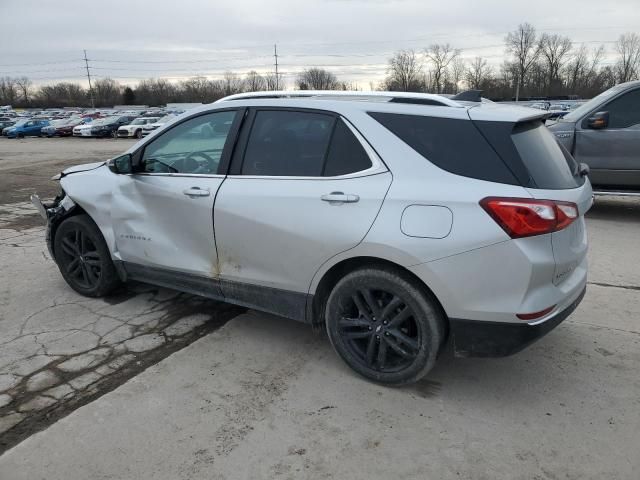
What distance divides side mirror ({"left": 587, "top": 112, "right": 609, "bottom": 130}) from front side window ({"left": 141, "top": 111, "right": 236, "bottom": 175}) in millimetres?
6111

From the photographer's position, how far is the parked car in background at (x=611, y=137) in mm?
7465

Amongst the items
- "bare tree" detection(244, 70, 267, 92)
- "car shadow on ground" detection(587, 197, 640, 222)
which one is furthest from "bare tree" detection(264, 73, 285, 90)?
"car shadow on ground" detection(587, 197, 640, 222)

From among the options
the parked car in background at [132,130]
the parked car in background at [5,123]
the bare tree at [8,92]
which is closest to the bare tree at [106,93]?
the bare tree at [8,92]

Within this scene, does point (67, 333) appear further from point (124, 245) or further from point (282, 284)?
point (282, 284)

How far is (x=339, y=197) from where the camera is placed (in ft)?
10.0

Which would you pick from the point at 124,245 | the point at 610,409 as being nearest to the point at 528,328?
the point at 610,409

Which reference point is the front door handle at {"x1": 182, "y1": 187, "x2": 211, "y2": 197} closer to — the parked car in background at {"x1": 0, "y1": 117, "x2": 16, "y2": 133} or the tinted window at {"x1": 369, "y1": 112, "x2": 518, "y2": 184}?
the tinted window at {"x1": 369, "y1": 112, "x2": 518, "y2": 184}

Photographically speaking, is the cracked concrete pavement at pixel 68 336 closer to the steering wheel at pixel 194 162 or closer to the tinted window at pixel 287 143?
the steering wheel at pixel 194 162

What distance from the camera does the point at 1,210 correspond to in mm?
8875

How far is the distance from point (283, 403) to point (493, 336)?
1.25 m

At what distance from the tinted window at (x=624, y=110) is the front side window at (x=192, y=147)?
633 cm

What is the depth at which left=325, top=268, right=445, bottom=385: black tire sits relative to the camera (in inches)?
115

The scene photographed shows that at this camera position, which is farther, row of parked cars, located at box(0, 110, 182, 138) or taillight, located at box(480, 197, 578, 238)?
row of parked cars, located at box(0, 110, 182, 138)

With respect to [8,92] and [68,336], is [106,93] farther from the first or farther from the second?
[68,336]
